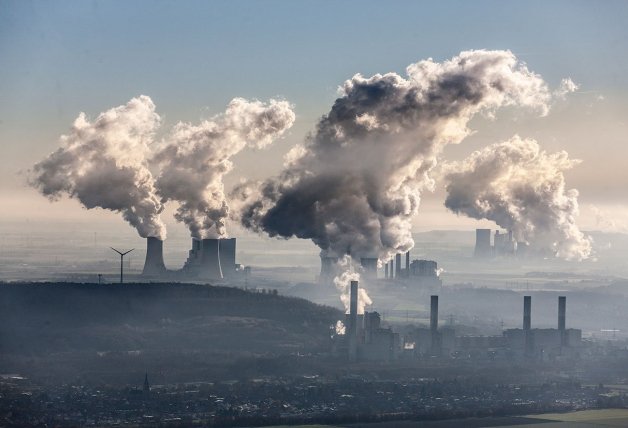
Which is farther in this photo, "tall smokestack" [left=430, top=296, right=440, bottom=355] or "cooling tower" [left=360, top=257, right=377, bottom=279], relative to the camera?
"cooling tower" [left=360, top=257, right=377, bottom=279]

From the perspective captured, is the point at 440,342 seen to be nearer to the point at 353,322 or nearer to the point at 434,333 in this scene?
the point at 434,333

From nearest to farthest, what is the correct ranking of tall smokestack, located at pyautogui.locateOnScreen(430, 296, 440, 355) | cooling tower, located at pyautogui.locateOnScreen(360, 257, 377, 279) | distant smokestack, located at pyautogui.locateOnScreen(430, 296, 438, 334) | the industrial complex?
the industrial complex
tall smokestack, located at pyautogui.locateOnScreen(430, 296, 440, 355)
distant smokestack, located at pyautogui.locateOnScreen(430, 296, 438, 334)
cooling tower, located at pyautogui.locateOnScreen(360, 257, 377, 279)

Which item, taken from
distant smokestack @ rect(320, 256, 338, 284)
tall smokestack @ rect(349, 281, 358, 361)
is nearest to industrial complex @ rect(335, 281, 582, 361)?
tall smokestack @ rect(349, 281, 358, 361)

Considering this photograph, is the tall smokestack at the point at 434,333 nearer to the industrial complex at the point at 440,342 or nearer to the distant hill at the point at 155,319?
the industrial complex at the point at 440,342

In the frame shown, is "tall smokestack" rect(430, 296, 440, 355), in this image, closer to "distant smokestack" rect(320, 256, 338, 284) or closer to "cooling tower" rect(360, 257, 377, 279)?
"cooling tower" rect(360, 257, 377, 279)

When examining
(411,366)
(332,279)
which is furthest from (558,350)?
(332,279)

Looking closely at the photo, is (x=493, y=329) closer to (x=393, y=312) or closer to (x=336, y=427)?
(x=393, y=312)

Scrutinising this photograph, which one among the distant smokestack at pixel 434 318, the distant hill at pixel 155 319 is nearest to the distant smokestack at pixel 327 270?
the distant hill at pixel 155 319
